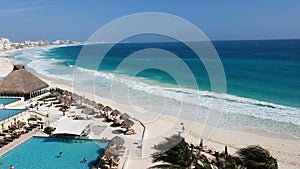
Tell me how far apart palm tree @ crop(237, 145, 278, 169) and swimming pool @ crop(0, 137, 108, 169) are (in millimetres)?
7475

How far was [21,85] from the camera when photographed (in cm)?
2242

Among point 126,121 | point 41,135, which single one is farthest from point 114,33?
point 41,135

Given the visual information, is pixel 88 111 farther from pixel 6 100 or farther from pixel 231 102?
pixel 231 102

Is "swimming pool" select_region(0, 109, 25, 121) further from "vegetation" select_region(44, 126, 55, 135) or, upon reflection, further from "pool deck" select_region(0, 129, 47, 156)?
"vegetation" select_region(44, 126, 55, 135)

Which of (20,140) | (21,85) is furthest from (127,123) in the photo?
(21,85)

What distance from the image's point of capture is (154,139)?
14719 mm

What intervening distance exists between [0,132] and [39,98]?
780 cm

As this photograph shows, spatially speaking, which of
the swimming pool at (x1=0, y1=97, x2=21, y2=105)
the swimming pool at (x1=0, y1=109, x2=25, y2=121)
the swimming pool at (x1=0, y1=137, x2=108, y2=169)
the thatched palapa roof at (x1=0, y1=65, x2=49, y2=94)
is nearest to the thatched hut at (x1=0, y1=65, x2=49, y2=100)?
the thatched palapa roof at (x1=0, y1=65, x2=49, y2=94)

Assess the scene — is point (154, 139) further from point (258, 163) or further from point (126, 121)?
point (258, 163)

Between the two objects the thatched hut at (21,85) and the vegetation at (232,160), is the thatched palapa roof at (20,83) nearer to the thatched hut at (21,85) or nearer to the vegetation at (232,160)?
the thatched hut at (21,85)

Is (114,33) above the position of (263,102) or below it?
above

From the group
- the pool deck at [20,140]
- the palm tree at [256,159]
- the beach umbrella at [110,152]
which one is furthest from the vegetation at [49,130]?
the palm tree at [256,159]

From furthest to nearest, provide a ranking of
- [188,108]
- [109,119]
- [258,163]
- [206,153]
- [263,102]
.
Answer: [263,102], [188,108], [109,119], [206,153], [258,163]

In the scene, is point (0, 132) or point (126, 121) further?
point (126, 121)
